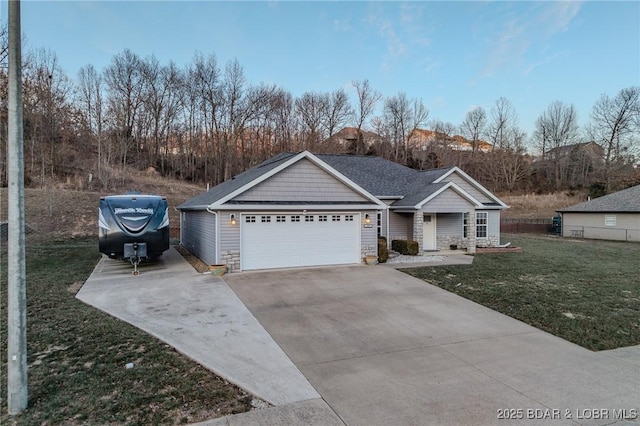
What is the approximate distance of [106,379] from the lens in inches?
175

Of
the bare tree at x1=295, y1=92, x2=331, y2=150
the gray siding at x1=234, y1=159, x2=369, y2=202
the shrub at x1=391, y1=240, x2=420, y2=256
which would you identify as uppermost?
the bare tree at x1=295, y1=92, x2=331, y2=150

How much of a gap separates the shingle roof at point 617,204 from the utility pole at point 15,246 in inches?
1204

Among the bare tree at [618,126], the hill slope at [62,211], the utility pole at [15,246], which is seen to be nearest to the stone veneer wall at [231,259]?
the utility pole at [15,246]

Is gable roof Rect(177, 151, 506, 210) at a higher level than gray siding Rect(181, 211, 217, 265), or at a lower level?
higher

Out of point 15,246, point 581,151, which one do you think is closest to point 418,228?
point 15,246

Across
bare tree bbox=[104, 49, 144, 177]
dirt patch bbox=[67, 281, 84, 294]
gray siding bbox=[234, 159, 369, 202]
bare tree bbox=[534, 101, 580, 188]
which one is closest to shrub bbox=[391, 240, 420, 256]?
gray siding bbox=[234, 159, 369, 202]

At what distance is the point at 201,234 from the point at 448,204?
35.9 ft

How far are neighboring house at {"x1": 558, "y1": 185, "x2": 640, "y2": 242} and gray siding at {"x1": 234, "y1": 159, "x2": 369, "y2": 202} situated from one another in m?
21.5

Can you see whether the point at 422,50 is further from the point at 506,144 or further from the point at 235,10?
the point at 506,144

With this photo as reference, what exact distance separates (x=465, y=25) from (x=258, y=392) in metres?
16.0

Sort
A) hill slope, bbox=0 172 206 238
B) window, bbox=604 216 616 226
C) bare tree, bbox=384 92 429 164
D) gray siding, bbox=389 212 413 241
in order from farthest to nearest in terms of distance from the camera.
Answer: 1. bare tree, bbox=384 92 429 164
2. window, bbox=604 216 616 226
3. hill slope, bbox=0 172 206 238
4. gray siding, bbox=389 212 413 241

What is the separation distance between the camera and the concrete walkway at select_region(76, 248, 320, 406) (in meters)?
4.56

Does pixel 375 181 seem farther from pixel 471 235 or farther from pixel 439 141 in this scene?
pixel 439 141

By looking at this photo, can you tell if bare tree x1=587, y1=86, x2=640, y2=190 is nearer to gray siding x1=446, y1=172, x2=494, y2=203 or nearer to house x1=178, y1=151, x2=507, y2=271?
gray siding x1=446, y1=172, x2=494, y2=203
